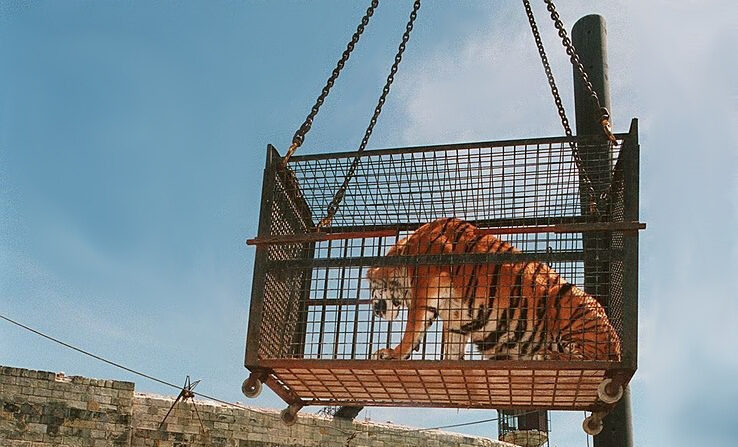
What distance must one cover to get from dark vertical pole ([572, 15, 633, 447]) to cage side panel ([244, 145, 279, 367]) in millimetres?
987

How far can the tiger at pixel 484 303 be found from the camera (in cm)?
288

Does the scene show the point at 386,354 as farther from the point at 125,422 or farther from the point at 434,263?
the point at 125,422

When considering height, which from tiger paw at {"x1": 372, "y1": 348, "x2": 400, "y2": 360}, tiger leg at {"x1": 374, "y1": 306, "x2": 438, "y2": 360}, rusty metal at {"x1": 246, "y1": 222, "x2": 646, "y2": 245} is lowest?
tiger paw at {"x1": 372, "y1": 348, "x2": 400, "y2": 360}

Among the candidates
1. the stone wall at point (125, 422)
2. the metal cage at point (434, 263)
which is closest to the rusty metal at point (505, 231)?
the metal cage at point (434, 263)

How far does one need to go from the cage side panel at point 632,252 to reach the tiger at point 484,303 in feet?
0.85

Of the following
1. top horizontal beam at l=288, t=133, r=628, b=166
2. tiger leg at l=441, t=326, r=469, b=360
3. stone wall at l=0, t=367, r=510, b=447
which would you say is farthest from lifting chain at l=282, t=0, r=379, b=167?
stone wall at l=0, t=367, r=510, b=447

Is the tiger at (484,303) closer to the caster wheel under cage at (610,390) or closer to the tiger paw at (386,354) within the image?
the tiger paw at (386,354)

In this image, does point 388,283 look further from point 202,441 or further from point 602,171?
point 202,441

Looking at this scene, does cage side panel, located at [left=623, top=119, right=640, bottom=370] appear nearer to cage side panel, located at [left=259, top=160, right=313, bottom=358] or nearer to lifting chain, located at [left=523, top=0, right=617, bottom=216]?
lifting chain, located at [left=523, top=0, right=617, bottom=216]

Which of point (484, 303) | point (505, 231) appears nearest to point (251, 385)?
point (484, 303)

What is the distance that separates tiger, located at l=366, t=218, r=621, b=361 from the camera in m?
2.88

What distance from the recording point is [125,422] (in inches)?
410

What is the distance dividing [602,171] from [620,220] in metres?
0.23

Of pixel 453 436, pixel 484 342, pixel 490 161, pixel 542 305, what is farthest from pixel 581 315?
pixel 453 436
